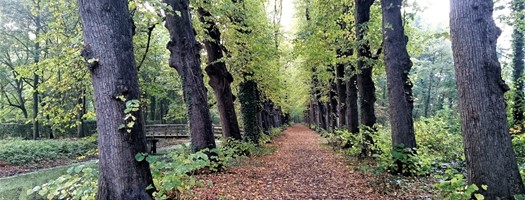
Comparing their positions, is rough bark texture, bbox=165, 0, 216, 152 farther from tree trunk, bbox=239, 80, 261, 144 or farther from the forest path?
tree trunk, bbox=239, 80, 261, 144

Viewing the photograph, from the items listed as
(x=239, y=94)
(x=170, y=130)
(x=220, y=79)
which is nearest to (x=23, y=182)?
(x=220, y=79)

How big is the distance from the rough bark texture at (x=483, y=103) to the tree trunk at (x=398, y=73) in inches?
130

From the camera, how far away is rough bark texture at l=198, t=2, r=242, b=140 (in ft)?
37.4

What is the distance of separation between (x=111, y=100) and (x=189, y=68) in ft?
13.2

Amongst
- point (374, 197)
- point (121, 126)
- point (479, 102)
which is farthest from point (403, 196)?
point (121, 126)

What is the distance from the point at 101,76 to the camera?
3643 mm

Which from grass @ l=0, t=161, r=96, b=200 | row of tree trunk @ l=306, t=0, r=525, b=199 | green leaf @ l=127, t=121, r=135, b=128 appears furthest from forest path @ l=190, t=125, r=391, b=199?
grass @ l=0, t=161, r=96, b=200

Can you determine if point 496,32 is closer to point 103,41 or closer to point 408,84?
point 408,84

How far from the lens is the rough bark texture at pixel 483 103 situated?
12.1 ft

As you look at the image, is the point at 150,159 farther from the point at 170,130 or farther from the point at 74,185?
the point at 170,130

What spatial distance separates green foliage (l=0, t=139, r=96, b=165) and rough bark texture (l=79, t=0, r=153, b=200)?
51.5ft

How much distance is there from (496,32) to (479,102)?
0.90 metres

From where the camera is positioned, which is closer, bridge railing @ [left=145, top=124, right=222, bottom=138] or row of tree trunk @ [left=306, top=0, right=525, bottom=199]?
row of tree trunk @ [left=306, top=0, right=525, bottom=199]

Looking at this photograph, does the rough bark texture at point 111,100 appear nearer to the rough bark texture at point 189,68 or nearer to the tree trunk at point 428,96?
the rough bark texture at point 189,68
